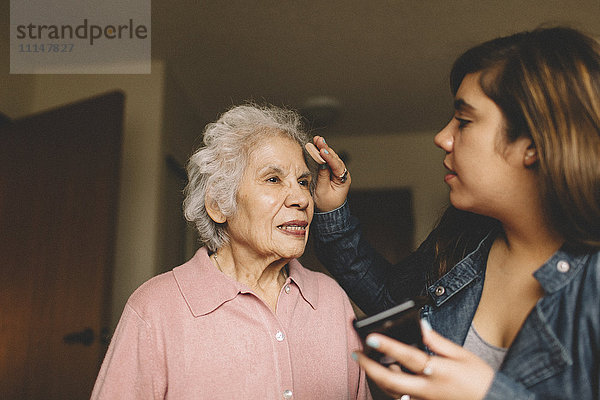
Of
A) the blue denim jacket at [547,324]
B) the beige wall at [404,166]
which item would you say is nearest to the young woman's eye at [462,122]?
the blue denim jacket at [547,324]

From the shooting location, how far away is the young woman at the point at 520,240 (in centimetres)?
83

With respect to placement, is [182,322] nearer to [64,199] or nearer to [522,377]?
[522,377]

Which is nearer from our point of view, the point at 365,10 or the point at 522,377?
the point at 522,377

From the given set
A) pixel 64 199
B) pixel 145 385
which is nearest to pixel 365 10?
pixel 64 199

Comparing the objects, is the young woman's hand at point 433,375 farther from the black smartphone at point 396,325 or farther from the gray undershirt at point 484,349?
the gray undershirt at point 484,349

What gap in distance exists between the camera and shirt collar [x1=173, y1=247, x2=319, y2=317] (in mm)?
1289

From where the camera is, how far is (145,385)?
46.4 inches

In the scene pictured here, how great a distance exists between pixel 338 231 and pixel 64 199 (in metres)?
1.80

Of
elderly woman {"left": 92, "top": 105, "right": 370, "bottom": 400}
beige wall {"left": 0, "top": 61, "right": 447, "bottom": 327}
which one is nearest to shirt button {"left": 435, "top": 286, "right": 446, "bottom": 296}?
elderly woman {"left": 92, "top": 105, "right": 370, "bottom": 400}

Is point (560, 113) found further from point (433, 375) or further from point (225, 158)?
point (225, 158)

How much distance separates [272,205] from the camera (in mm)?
1409

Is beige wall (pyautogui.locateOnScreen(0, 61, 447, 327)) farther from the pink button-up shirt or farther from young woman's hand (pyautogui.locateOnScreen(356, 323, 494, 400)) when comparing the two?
young woman's hand (pyautogui.locateOnScreen(356, 323, 494, 400))

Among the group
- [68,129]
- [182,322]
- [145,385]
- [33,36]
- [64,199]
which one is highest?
[33,36]

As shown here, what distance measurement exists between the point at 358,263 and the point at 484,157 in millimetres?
561
